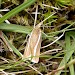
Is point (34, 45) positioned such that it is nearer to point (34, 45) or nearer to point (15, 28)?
point (34, 45)

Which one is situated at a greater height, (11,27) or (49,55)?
(11,27)

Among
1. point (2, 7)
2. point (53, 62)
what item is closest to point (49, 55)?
point (53, 62)

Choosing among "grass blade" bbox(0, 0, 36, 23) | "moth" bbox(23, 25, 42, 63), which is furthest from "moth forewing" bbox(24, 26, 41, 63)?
"grass blade" bbox(0, 0, 36, 23)

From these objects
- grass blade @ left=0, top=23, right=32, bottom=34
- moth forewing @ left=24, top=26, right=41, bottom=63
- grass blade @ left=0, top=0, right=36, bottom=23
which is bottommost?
moth forewing @ left=24, top=26, right=41, bottom=63

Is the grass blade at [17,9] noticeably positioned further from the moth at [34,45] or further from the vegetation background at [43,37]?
the moth at [34,45]

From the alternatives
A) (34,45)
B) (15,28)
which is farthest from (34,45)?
(15,28)

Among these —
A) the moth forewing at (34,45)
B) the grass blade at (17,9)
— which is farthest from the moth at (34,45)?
the grass blade at (17,9)

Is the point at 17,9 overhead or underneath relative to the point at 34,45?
overhead

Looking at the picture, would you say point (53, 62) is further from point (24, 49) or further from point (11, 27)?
point (11, 27)

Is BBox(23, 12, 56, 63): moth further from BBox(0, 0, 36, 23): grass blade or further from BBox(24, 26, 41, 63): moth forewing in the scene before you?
BBox(0, 0, 36, 23): grass blade
